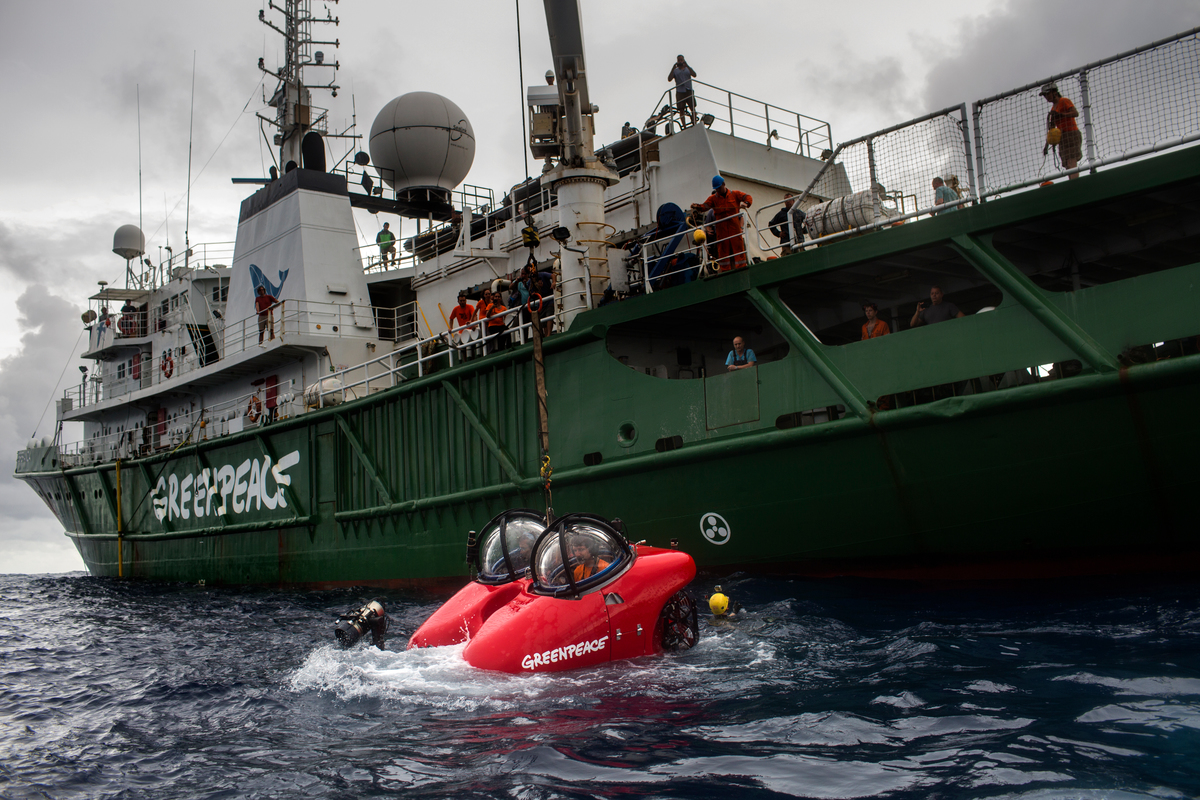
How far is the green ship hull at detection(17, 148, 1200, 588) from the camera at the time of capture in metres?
7.27

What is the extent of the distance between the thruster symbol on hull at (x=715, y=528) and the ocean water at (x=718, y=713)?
129 cm

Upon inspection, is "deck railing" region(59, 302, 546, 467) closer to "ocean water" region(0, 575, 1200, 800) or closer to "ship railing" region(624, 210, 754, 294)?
"ship railing" region(624, 210, 754, 294)

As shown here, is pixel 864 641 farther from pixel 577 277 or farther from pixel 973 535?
pixel 577 277

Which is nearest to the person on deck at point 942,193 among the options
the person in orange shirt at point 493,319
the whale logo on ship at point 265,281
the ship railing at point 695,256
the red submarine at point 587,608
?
the ship railing at point 695,256

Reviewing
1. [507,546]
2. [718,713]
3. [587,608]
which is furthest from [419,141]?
[718,713]

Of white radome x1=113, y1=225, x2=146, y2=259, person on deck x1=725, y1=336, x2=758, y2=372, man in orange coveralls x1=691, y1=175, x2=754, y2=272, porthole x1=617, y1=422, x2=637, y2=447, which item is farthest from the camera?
white radome x1=113, y1=225, x2=146, y2=259

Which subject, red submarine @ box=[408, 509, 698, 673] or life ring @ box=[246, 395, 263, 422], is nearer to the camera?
red submarine @ box=[408, 509, 698, 673]

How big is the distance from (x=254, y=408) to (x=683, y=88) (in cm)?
1107

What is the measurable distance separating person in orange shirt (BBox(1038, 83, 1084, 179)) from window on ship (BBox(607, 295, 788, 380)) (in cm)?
367

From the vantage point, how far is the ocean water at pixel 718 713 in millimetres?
3725

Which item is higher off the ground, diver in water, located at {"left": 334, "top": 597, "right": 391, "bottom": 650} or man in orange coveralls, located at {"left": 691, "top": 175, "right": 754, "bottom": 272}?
man in orange coveralls, located at {"left": 691, "top": 175, "right": 754, "bottom": 272}

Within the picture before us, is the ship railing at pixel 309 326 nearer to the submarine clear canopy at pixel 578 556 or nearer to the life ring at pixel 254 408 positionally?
the life ring at pixel 254 408

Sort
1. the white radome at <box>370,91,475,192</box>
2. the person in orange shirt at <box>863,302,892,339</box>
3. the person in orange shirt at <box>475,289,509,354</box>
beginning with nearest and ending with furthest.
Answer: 1. the person in orange shirt at <box>863,302,892,339</box>
2. the person in orange shirt at <box>475,289,509,354</box>
3. the white radome at <box>370,91,475,192</box>

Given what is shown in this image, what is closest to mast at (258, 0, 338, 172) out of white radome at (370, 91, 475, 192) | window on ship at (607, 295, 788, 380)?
white radome at (370, 91, 475, 192)
